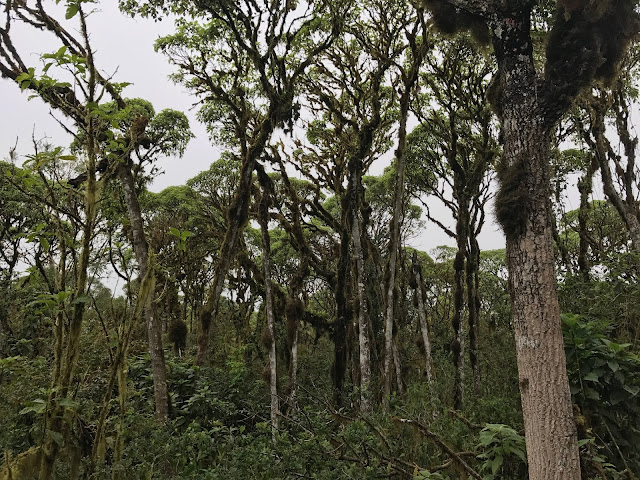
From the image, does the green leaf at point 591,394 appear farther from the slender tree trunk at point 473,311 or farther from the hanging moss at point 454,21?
the slender tree trunk at point 473,311

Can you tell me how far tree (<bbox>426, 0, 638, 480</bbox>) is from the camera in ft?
11.8

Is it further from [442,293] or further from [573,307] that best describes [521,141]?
[442,293]

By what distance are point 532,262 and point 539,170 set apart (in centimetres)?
85

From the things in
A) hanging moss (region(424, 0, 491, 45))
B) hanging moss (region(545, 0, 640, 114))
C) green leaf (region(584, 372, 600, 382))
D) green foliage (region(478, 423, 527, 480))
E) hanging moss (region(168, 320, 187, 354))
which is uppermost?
hanging moss (region(424, 0, 491, 45))

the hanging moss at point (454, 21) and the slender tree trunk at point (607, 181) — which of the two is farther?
the slender tree trunk at point (607, 181)

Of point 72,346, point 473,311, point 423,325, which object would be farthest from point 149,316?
point 473,311

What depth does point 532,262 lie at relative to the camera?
3.85 meters

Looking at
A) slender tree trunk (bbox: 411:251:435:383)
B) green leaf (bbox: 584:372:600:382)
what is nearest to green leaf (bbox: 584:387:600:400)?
green leaf (bbox: 584:372:600:382)

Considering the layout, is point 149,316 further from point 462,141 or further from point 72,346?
point 462,141

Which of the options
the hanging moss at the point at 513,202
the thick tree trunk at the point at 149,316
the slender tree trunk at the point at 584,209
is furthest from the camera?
the slender tree trunk at the point at 584,209

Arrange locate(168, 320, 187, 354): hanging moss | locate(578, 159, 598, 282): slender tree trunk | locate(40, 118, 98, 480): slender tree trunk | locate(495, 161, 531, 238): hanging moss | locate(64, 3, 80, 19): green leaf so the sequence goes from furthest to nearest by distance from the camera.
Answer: locate(168, 320, 187, 354): hanging moss, locate(578, 159, 598, 282): slender tree trunk, locate(495, 161, 531, 238): hanging moss, locate(64, 3, 80, 19): green leaf, locate(40, 118, 98, 480): slender tree trunk

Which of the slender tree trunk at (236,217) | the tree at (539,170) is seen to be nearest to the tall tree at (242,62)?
the slender tree trunk at (236,217)

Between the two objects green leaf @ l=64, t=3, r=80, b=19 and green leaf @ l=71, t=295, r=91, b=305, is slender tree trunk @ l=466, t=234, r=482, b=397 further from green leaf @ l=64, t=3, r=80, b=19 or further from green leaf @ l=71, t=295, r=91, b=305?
green leaf @ l=64, t=3, r=80, b=19

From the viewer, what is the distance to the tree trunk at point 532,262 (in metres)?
3.56
